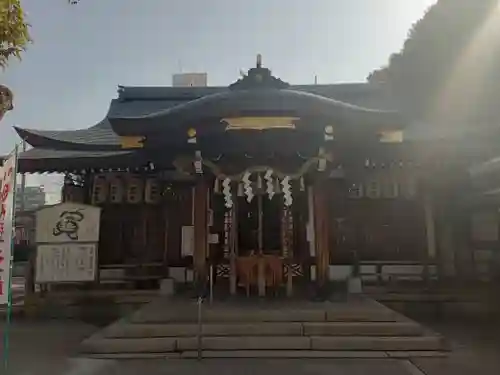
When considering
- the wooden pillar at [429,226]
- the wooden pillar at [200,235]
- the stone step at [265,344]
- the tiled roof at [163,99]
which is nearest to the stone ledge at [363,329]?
the stone step at [265,344]

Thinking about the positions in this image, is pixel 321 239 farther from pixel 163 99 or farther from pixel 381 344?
pixel 163 99

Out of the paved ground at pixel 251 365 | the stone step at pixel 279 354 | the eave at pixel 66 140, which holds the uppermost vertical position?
the eave at pixel 66 140

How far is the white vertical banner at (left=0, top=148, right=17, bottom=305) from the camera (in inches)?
212

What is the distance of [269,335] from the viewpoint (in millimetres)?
7355

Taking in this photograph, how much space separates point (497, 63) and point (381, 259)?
965cm

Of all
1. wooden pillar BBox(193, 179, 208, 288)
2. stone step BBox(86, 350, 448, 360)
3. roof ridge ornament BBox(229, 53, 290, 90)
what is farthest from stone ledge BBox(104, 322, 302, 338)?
roof ridge ornament BBox(229, 53, 290, 90)

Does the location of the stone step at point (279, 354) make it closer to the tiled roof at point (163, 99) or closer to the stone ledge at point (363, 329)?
the stone ledge at point (363, 329)

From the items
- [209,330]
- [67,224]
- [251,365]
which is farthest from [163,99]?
[251,365]

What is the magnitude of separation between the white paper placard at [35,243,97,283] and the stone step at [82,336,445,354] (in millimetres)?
3237

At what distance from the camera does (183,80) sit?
25.4 meters

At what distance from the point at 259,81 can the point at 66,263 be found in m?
5.81

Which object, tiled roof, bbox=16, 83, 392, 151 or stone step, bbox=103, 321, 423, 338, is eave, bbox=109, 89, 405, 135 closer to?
stone step, bbox=103, 321, 423, 338

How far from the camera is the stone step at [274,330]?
7379 mm

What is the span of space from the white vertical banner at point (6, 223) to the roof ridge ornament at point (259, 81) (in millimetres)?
5204
